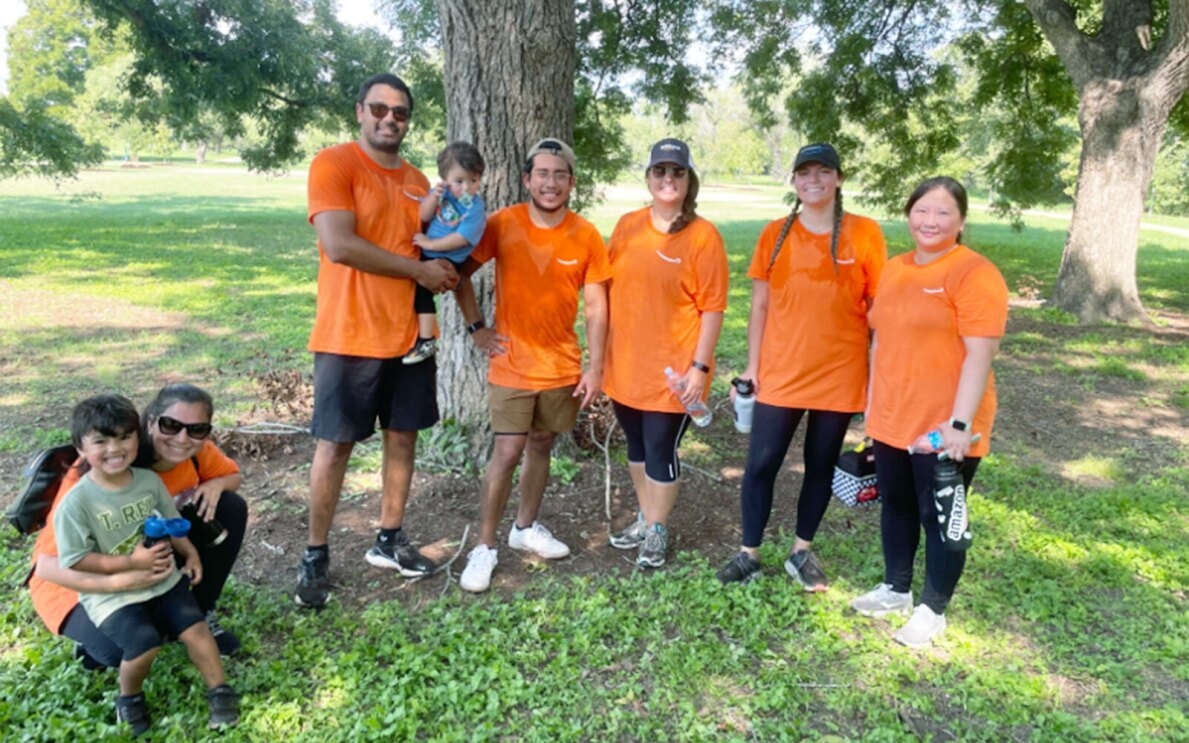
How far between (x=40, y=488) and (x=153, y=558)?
446 millimetres

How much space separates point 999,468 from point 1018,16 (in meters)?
10.0

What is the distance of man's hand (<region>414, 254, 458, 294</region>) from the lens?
10.7 ft

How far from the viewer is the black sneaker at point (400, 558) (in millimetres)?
3686

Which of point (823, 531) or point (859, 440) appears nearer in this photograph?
point (823, 531)

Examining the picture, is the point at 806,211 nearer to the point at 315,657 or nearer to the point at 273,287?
the point at 315,657

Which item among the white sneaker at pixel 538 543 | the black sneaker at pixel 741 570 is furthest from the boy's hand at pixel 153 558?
the black sneaker at pixel 741 570

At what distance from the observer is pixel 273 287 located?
12008 millimetres

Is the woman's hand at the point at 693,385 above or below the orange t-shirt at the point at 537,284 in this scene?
below

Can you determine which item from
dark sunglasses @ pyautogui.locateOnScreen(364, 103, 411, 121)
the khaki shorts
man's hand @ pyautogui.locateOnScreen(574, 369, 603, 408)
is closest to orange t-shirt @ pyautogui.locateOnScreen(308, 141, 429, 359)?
dark sunglasses @ pyautogui.locateOnScreen(364, 103, 411, 121)

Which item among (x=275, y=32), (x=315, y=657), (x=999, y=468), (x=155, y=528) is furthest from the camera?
(x=275, y=32)

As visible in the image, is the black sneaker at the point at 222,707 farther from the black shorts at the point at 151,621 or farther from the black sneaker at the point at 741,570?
the black sneaker at the point at 741,570

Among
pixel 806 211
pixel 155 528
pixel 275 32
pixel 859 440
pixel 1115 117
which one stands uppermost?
pixel 275 32

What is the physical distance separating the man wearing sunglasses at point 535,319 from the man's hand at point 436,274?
17 cm

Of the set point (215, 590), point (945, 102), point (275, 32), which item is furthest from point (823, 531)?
point (275, 32)
